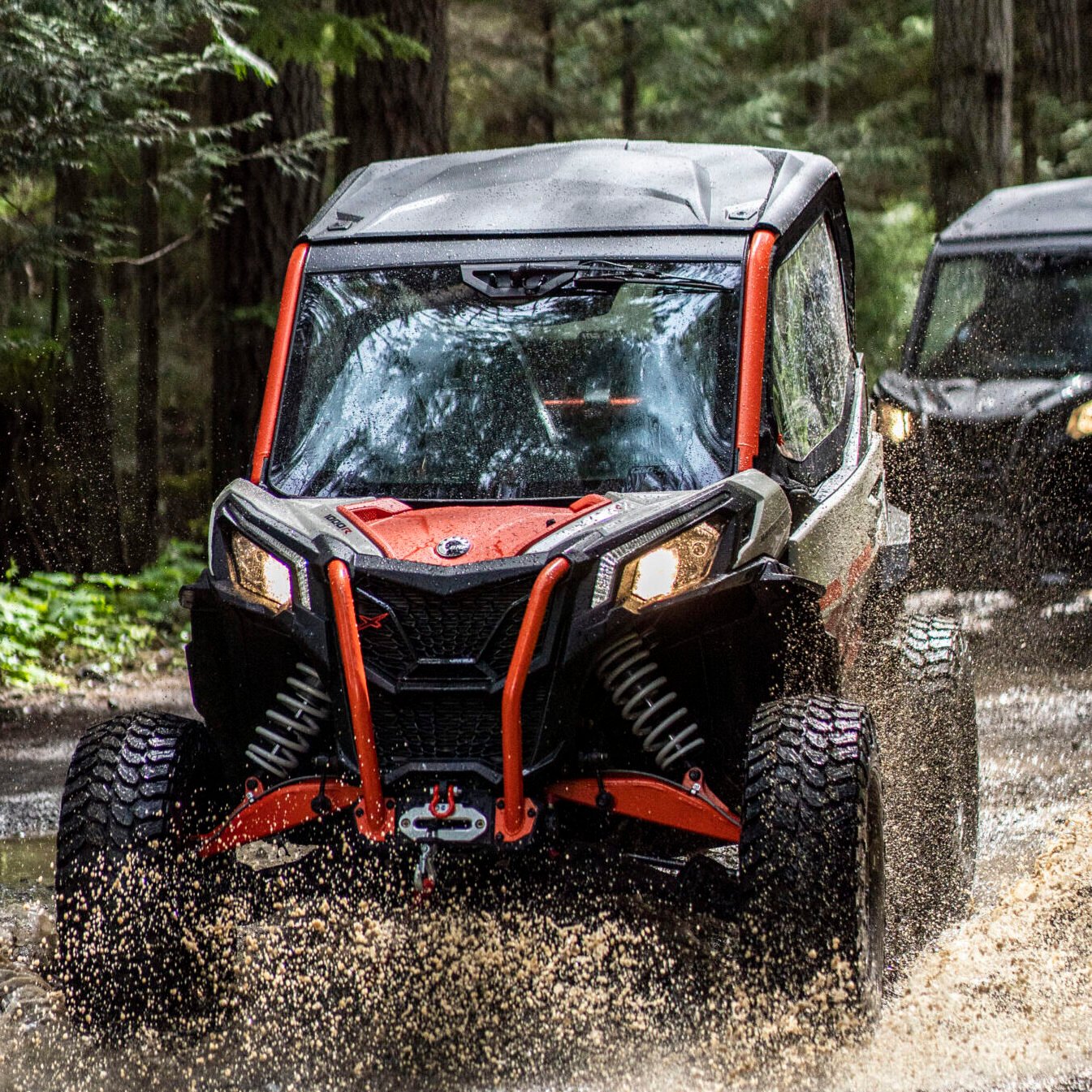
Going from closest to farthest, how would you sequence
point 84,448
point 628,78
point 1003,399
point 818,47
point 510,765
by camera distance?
point 510,765
point 1003,399
point 84,448
point 628,78
point 818,47

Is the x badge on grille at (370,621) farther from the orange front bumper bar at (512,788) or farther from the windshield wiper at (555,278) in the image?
the windshield wiper at (555,278)

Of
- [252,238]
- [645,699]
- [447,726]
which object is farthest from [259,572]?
[252,238]

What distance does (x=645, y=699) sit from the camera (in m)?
4.92

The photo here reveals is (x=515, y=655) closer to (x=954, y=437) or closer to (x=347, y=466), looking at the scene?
(x=347, y=466)

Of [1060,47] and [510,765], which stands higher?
[1060,47]

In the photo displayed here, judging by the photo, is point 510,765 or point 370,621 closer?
point 510,765

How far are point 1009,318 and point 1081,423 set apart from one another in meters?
1.18

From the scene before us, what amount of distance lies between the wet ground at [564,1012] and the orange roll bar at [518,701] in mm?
410

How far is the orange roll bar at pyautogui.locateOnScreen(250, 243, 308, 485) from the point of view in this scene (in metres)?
5.57

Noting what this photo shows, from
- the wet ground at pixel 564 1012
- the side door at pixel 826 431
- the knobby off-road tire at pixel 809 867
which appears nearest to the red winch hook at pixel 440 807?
the wet ground at pixel 564 1012

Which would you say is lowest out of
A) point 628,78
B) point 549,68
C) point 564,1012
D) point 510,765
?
point 564,1012

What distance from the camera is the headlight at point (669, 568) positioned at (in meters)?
4.73

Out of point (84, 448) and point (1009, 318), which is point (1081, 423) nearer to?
point (1009, 318)

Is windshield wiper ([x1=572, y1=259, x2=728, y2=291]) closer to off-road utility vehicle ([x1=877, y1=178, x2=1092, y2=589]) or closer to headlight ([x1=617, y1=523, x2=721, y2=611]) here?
headlight ([x1=617, y1=523, x2=721, y2=611])
